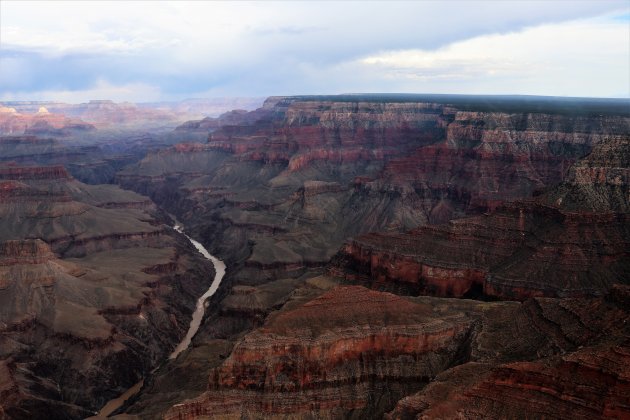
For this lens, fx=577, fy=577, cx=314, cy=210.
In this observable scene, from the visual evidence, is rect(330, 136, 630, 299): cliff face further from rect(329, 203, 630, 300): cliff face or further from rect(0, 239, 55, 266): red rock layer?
rect(0, 239, 55, 266): red rock layer

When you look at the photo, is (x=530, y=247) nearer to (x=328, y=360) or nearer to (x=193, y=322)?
(x=328, y=360)

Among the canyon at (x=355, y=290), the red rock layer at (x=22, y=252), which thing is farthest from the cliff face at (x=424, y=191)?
the red rock layer at (x=22, y=252)

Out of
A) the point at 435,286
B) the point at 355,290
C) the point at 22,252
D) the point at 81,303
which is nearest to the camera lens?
the point at 355,290

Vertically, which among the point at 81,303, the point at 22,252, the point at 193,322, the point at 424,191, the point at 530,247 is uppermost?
the point at 424,191

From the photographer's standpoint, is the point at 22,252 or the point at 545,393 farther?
the point at 22,252

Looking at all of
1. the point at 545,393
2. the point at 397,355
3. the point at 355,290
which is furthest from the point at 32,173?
the point at 545,393

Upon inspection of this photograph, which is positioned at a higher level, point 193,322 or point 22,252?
point 22,252

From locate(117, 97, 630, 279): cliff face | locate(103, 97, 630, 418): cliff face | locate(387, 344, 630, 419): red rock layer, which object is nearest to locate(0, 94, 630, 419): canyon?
locate(387, 344, 630, 419): red rock layer

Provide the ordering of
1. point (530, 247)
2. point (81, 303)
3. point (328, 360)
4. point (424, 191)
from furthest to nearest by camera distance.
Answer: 1. point (424, 191)
2. point (81, 303)
3. point (530, 247)
4. point (328, 360)
